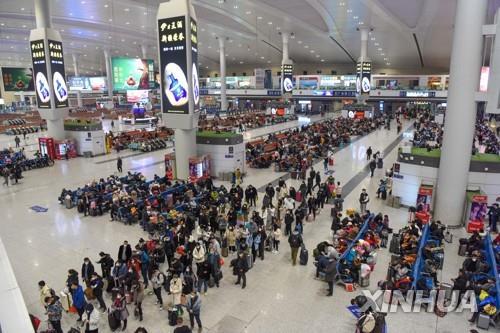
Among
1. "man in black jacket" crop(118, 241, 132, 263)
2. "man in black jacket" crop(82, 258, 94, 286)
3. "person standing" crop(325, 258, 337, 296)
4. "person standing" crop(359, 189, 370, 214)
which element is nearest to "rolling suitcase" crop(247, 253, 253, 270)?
"person standing" crop(325, 258, 337, 296)

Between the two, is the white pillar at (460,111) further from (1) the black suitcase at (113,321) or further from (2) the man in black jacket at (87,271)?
(2) the man in black jacket at (87,271)

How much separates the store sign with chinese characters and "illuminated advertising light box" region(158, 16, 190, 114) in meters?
10.4

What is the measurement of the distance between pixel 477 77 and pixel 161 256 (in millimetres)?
11670

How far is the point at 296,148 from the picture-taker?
920 inches

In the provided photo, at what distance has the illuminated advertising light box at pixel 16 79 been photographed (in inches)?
A: 1335

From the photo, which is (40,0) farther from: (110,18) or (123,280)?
(123,280)

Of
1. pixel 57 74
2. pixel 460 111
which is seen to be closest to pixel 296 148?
pixel 460 111

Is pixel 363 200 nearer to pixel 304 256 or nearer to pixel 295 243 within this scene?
pixel 304 256

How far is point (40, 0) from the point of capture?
2250 cm

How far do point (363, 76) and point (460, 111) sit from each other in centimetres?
3307

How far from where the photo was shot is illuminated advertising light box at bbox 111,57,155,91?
94.2 ft

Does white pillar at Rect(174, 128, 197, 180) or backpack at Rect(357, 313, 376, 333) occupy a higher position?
white pillar at Rect(174, 128, 197, 180)

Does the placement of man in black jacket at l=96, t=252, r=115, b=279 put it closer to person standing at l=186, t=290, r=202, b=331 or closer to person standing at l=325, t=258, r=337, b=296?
person standing at l=186, t=290, r=202, b=331

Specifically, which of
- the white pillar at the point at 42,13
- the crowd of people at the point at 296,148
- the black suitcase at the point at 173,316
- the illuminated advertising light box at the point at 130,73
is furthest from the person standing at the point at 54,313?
the illuminated advertising light box at the point at 130,73
